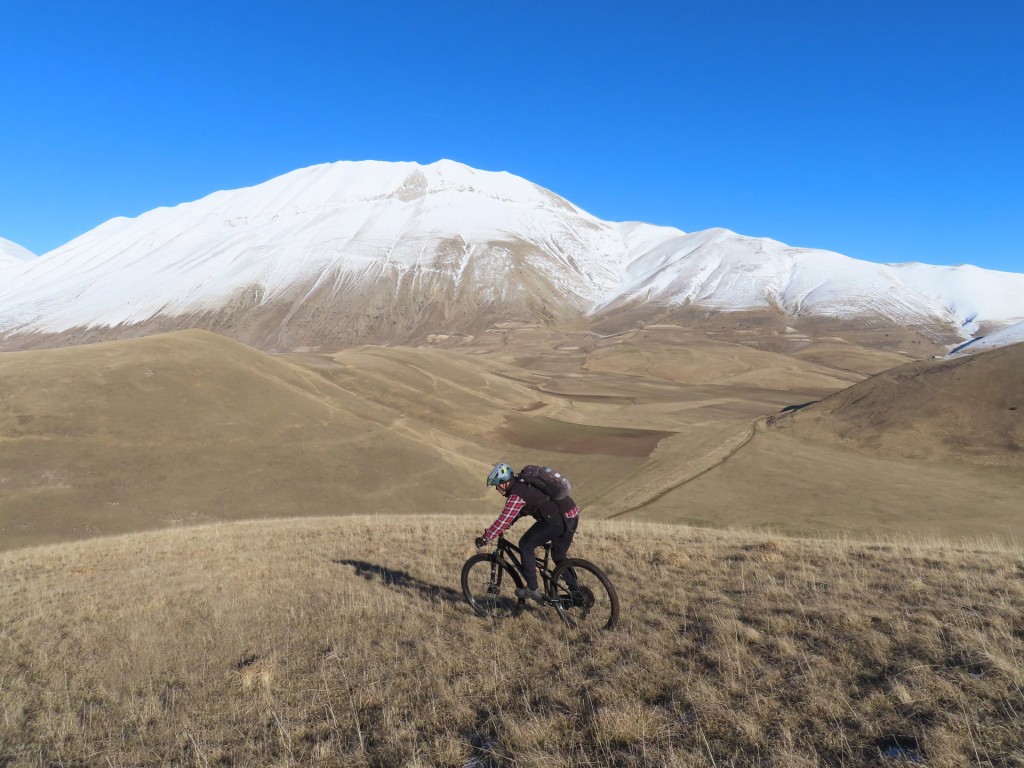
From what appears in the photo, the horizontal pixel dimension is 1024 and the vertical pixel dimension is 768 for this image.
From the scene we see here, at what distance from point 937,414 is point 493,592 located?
182ft

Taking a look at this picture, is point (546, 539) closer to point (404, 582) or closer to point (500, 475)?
point (500, 475)

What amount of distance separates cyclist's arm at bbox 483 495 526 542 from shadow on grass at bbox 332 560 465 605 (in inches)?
86.3

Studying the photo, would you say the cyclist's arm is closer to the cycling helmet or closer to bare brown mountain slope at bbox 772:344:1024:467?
the cycling helmet

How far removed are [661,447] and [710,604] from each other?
46013 mm

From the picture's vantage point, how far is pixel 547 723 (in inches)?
219

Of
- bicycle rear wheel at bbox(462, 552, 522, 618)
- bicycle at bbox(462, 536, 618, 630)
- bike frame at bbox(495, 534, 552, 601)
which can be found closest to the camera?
bicycle at bbox(462, 536, 618, 630)

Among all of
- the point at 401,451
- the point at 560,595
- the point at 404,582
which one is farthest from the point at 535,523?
the point at 401,451

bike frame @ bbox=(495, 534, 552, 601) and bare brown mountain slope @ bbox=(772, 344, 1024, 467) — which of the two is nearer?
bike frame @ bbox=(495, 534, 552, 601)

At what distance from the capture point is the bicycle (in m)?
8.07

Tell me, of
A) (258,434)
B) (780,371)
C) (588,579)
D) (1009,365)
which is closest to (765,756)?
(588,579)

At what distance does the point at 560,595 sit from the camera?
27.9 feet

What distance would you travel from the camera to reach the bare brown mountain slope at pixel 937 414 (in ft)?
147

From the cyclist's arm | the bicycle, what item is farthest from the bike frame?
the cyclist's arm

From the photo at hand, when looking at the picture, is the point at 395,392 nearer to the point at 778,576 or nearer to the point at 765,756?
the point at 778,576
